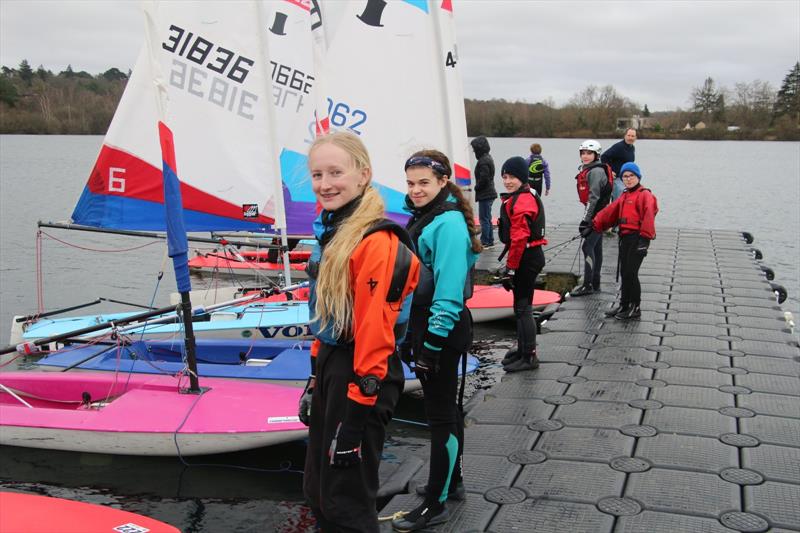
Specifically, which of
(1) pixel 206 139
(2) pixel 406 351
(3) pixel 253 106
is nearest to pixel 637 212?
(3) pixel 253 106

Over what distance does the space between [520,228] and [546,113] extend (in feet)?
267

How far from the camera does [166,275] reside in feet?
54.9

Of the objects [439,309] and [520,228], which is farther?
[520,228]

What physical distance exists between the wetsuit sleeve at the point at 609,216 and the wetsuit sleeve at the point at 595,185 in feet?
3.37

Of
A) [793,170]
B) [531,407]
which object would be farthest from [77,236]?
[793,170]

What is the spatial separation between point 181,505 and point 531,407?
2.70 m

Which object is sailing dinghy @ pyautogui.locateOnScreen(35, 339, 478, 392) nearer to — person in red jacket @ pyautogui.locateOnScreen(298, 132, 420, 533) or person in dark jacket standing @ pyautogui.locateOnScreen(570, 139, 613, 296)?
person in dark jacket standing @ pyautogui.locateOnScreen(570, 139, 613, 296)

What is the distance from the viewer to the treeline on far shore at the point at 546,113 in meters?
76.6

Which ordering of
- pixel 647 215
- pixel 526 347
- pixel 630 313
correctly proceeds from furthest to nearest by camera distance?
pixel 630 313, pixel 647 215, pixel 526 347

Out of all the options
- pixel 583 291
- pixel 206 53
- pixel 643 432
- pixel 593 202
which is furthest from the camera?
pixel 583 291

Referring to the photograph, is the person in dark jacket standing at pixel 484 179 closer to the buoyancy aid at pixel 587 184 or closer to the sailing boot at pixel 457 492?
the buoyancy aid at pixel 587 184

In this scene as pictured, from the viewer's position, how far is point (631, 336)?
6.68 m

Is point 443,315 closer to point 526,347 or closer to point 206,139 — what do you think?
point 526,347

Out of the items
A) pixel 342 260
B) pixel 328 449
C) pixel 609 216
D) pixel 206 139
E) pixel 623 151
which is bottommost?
pixel 328 449
